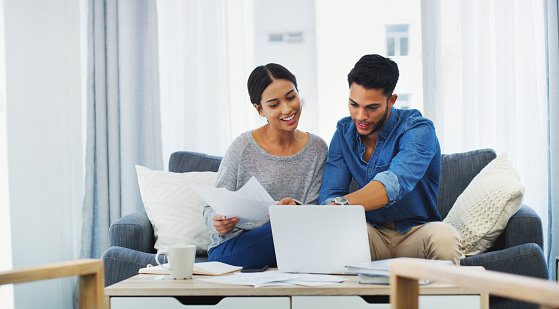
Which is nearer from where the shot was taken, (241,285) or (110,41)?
(241,285)

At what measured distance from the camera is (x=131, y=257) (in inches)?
106

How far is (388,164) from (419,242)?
0.28 m

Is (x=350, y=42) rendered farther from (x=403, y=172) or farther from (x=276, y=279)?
(x=276, y=279)

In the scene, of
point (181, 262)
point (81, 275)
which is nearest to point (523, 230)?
point (181, 262)

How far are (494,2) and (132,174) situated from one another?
2.00 meters

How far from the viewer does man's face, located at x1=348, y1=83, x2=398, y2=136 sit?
7.56 ft

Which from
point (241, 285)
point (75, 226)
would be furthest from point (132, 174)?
point (241, 285)

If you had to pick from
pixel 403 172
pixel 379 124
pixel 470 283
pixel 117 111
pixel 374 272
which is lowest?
pixel 374 272

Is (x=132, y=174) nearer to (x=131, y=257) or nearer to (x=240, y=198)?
(x=131, y=257)

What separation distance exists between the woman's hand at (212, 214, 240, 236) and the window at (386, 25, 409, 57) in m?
1.92

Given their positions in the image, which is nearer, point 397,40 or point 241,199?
point 241,199

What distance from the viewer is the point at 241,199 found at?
2.01 metres

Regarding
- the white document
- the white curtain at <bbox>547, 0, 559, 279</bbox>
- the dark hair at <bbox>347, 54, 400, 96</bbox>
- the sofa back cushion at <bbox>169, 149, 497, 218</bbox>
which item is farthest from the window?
the white document

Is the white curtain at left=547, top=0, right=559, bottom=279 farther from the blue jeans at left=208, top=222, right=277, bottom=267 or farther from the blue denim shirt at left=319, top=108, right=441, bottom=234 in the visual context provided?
the blue jeans at left=208, top=222, right=277, bottom=267
